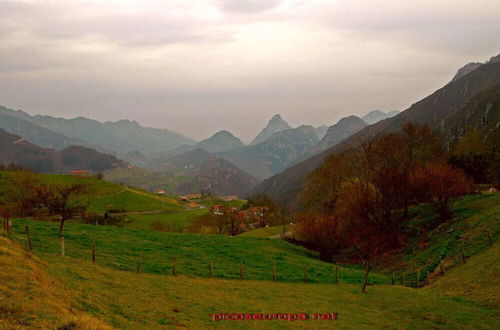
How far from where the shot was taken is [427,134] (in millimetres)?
73875

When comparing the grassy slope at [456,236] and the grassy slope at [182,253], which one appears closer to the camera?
the grassy slope at [182,253]

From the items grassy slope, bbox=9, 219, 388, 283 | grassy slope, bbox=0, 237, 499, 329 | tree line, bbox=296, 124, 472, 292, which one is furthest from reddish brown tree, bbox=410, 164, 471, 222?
grassy slope, bbox=0, 237, 499, 329

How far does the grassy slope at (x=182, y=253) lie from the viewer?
3553cm

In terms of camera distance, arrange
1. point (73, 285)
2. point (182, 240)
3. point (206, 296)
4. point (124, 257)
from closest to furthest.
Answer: point (73, 285)
point (206, 296)
point (124, 257)
point (182, 240)

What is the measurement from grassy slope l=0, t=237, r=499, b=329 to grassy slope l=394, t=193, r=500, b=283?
1262 centimetres

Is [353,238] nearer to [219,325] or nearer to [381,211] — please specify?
[381,211]

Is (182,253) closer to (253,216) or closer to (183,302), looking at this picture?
(183,302)

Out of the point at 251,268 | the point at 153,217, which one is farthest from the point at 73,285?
the point at 153,217

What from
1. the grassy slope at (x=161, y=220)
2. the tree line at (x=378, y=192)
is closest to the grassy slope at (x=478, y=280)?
the tree line at (x=378, y=192)

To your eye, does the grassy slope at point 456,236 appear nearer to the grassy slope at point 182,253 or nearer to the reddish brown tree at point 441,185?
the reddish brown tree at point 441,185

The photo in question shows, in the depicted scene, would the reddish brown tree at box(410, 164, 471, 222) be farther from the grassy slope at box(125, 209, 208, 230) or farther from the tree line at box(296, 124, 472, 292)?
the grassy slope at box(125, 209, 208, 230)

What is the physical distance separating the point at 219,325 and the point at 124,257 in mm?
19661

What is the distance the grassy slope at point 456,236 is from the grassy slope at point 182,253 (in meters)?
6.93

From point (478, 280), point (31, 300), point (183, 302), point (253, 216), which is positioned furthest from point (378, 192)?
point (253, 216)
